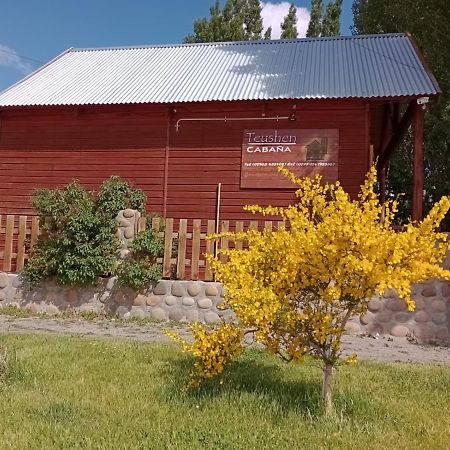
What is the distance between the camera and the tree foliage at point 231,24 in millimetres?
28969

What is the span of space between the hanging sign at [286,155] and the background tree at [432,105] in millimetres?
8138

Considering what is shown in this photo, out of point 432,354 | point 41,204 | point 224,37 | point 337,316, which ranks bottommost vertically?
point 432,354

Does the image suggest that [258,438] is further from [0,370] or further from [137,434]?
[0,370]

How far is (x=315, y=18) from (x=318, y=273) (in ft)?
98.1

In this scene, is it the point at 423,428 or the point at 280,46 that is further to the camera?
the point at 280,46

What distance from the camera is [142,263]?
9500 millimetres

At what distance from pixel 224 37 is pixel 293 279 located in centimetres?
2671

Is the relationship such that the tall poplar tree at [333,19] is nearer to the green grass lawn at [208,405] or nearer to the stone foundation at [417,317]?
the stone foundation at [417,317]

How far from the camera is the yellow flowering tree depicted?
393 centimetres

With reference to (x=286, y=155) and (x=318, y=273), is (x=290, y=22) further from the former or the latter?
(x=318, y=273)

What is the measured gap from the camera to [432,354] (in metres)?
7.45

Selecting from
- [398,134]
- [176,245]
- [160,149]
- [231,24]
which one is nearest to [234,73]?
[160,149]

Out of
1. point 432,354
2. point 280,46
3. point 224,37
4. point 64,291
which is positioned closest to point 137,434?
point 432,354

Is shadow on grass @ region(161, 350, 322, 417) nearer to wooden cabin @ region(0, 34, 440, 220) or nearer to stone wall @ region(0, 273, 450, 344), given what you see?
stone wall @ region(0, 273, 450, 344)
